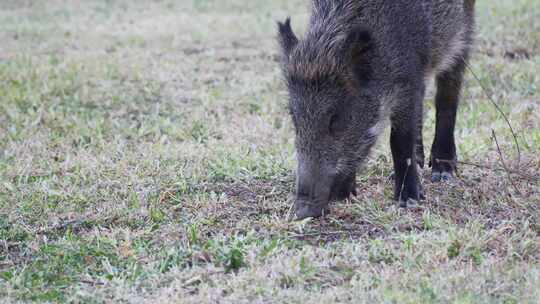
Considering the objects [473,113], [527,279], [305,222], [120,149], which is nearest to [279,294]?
[305,222]

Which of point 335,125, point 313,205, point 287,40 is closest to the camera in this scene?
point 313,205

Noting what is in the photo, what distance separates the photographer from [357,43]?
13.7 feet

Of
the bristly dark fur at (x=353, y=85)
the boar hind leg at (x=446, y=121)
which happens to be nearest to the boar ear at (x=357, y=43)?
the bristly dark fur at (x=353, y=85)

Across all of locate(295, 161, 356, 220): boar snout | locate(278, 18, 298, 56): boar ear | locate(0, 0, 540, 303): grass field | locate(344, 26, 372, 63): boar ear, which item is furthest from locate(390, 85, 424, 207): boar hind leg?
locate(278, 18, 298, 56): boar ear

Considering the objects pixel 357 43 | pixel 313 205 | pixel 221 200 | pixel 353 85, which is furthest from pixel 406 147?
pixel 221 200

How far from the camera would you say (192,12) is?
1420cm

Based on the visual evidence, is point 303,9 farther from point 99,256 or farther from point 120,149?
point 99,256

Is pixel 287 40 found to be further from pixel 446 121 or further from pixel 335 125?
pixel 446 121

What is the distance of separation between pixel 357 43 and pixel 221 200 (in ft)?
4.01

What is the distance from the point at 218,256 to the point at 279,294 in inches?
21.3

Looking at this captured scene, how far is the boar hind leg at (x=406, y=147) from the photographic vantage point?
4.48m

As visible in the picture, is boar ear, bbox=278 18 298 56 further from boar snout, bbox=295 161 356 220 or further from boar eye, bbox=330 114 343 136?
boar snout, bbox=295 161 356 220

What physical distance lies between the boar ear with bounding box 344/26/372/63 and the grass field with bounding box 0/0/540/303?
2.81 feet

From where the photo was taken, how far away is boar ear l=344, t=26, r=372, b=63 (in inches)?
163
